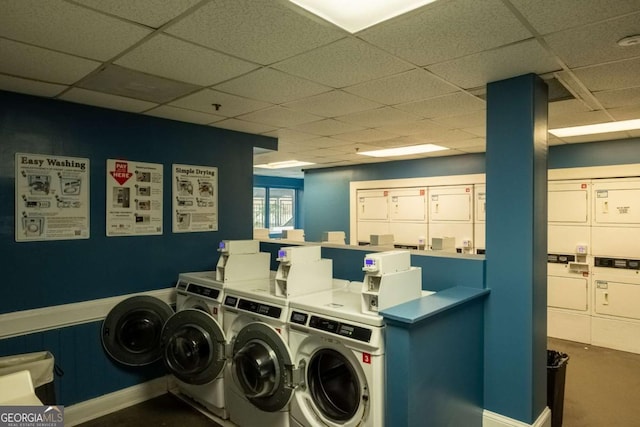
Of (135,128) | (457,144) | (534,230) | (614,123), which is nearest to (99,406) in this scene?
(135,128)

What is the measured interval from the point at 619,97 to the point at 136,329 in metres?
4.13

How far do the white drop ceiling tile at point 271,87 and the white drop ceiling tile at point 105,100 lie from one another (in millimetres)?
782

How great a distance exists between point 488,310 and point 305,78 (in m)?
1.89

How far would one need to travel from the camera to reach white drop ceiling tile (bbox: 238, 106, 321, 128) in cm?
313

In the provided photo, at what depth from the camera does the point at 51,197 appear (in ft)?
8.98

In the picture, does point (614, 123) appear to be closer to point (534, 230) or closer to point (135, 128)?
point (534, 230)

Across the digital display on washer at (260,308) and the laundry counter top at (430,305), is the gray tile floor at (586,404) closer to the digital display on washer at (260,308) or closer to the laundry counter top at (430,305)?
the digital display on washer at (260,308)

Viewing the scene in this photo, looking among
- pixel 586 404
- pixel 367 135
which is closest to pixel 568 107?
pixel 367 135

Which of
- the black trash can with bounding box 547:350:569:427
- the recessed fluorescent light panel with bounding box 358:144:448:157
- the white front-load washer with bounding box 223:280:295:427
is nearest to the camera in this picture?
the white front-load washer with bounding box 223:280:295:427

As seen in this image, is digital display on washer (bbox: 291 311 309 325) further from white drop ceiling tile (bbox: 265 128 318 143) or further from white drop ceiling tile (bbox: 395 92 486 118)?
white drop ceiling tile (bbox: 265 128 318 143)

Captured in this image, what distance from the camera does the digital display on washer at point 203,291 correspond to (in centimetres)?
285

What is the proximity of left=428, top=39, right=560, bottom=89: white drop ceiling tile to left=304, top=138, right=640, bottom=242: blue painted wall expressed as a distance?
2.86 metres

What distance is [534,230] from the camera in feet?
7.52

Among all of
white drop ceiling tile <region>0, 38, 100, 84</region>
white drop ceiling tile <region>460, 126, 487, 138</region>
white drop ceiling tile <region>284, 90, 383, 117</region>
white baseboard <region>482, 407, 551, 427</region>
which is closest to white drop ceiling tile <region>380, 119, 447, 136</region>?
white drop ceiling tile <region>460, 126, 487, 138</region>
